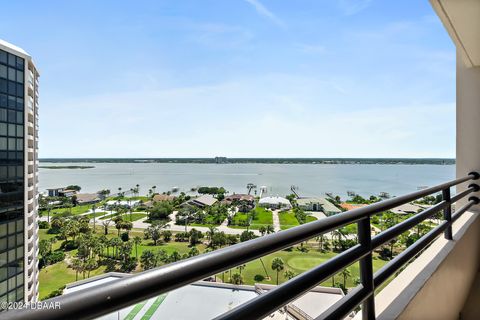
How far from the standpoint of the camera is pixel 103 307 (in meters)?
0.31

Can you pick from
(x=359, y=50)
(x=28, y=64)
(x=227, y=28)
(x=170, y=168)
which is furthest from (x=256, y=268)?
(x=170, y=168)

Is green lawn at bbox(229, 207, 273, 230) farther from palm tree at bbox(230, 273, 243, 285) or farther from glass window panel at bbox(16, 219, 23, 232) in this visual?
glass window panel at bbox(16, 219, 23, 232)

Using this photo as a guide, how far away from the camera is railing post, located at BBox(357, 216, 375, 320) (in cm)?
81

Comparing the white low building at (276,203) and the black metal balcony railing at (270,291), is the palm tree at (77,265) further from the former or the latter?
A: the white low building at (276,203)

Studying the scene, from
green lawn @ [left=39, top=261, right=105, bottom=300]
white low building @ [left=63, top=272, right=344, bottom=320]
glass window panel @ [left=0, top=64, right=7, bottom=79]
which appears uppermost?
glass window panel @ [left=0, top=64, right=7, bottom=79]

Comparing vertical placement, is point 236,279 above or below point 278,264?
above

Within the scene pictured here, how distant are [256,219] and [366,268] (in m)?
13.8

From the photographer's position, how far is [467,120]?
2.79 m

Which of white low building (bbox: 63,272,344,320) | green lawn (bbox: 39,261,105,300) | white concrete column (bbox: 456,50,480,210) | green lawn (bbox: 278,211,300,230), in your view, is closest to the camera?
white low building (bbox: 63,272,344,320)

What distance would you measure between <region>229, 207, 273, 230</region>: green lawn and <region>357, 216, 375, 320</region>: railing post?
11656 millimetres

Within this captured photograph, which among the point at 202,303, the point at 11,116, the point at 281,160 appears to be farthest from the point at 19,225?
the point at 281,160

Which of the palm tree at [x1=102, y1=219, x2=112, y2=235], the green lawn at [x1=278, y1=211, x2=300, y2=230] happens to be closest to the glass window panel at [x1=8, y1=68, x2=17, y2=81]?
the palm tree at [x1=102, y1=219, x2=112, y2=235]

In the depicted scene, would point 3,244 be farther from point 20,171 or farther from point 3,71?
point 3,71

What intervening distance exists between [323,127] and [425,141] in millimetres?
8131
